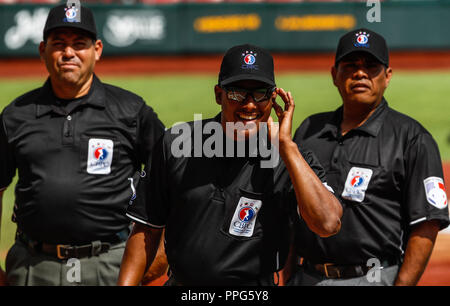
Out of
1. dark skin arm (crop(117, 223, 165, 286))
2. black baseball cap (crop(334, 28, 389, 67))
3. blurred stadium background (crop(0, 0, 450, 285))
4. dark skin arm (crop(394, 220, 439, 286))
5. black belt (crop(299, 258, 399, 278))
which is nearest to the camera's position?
dark skin arm (crop(117, 223, 165, 286))

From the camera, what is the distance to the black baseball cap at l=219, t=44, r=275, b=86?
2.83m

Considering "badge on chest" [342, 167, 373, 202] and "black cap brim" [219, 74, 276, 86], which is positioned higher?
"black cap brim" [219, 74, 276, 86]

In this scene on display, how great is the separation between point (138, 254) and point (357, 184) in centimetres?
138

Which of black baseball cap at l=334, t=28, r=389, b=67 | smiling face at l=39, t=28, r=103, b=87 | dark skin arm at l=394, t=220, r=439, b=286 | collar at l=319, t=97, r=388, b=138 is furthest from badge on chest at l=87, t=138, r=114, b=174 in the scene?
dark skin arm at l=394, t=220, r=439, b=286

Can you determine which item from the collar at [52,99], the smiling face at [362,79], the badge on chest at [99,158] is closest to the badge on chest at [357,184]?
the smiling face at [362,79]

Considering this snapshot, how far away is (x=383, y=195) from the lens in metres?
3.63

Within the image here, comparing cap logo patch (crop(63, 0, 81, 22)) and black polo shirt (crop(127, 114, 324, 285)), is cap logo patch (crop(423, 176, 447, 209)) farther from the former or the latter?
cap logo patch (crop(63, 0, 81, 22))

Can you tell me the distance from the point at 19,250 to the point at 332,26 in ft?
39.0

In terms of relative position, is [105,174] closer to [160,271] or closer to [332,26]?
[160,271]

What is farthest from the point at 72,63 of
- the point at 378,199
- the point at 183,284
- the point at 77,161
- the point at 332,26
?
the point at 332,26

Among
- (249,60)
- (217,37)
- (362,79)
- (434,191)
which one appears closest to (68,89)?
(249,60)

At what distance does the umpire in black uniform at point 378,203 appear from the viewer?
3.52 meters

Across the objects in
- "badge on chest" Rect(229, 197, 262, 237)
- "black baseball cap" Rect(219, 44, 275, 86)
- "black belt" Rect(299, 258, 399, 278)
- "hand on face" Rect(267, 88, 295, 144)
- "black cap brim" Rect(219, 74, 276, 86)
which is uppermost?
"black baseball cap" Rect(219, 44, 275, 86)

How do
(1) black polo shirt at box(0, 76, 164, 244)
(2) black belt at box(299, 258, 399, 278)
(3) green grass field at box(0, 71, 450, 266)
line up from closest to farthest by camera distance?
(2) black belt at box(299, 258, 399, 278) → (1) black polo shirt at box(0, 76, 164, 244) → (3) green grass field at box(0, 71, 450, 266)
